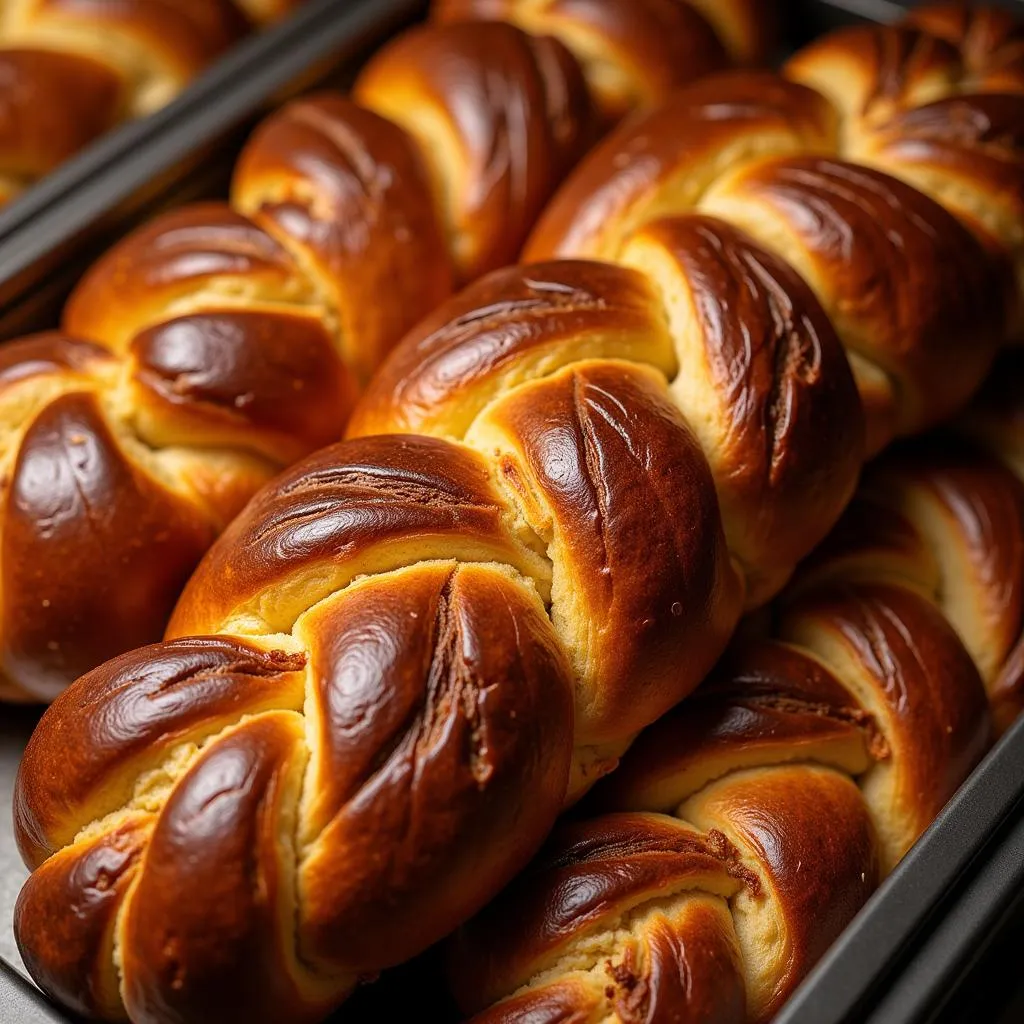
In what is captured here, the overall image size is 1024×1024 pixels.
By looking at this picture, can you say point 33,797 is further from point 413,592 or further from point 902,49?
point 902,49

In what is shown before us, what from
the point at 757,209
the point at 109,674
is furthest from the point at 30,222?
the point at 757,209

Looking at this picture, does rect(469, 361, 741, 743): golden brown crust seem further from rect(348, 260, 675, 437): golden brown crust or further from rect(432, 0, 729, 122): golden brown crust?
rect(432, 0, 729, 122): golden brown crust

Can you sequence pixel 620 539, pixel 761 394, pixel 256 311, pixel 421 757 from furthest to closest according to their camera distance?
pixel 256 311
pixel 761 394
pixel 620 539
pixel 421 757

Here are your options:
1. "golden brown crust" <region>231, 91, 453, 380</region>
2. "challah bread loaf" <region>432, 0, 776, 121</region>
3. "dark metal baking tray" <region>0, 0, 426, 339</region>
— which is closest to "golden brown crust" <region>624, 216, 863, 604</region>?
"golden brown crust" <region>231, 91, 453, 380</region>

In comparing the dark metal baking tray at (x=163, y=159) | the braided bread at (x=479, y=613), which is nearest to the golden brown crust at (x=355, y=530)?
the braided bread at (x=479, y=613)

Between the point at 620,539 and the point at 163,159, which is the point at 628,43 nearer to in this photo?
the point at 163,159

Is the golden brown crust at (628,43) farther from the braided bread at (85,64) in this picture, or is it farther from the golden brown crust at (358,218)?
the braided bread at (85,64)

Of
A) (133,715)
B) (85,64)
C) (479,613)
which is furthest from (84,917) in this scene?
(85,64)
